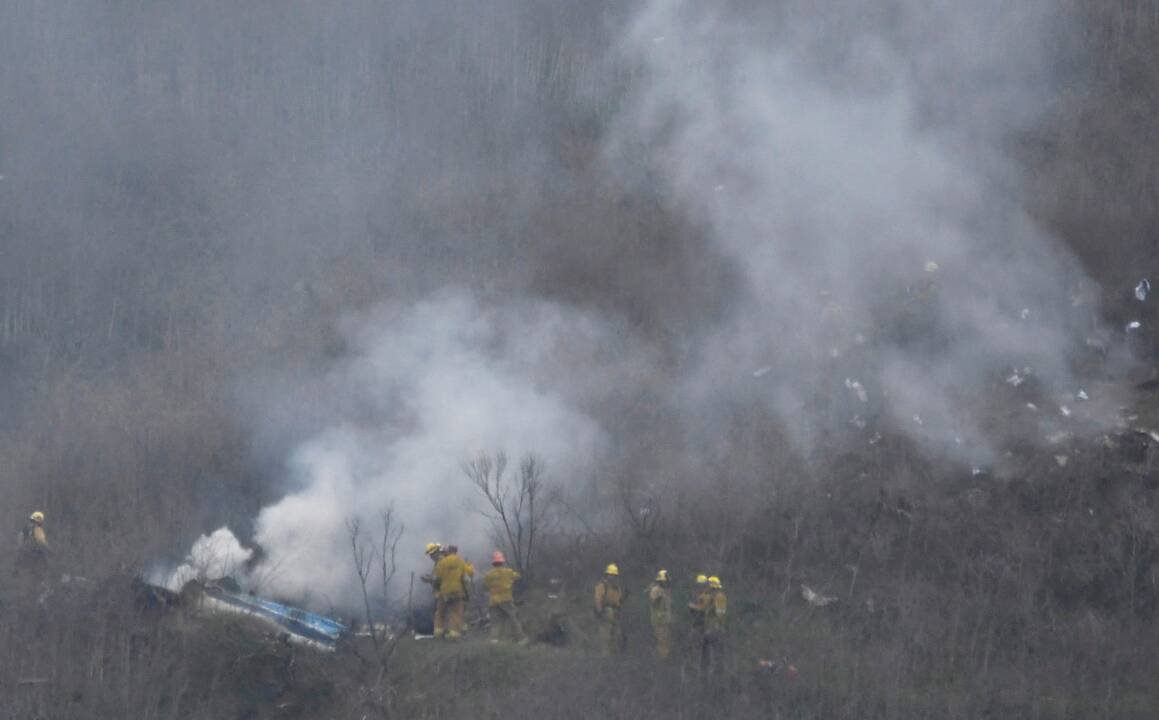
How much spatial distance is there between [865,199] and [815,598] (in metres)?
8.64

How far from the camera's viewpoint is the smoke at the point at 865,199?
57.3 feet

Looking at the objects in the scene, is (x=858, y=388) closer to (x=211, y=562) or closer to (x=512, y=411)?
(x=512, y=411)

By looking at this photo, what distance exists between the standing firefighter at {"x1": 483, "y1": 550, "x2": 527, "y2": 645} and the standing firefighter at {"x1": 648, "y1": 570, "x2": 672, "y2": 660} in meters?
1.42

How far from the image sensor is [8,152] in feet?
90.3

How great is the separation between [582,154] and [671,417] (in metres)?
9.77

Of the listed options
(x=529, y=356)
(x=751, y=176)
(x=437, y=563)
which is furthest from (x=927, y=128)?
(x=437, y=563)

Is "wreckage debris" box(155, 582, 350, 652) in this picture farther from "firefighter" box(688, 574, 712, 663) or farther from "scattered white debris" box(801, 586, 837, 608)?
"scattered white debris" box(801, 586, 837, 608)

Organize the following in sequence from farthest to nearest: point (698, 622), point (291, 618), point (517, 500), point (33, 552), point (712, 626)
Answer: point (517, 500) → point (33, 552) → point (291, 618) → point (698, 622) → point (712, 626)

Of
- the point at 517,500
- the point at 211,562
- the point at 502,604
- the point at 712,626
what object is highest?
the point at 517,500

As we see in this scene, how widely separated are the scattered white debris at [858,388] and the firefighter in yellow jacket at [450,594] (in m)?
6.75

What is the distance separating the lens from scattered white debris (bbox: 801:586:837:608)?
1398cm

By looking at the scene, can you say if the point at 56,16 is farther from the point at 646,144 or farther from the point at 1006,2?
the point at 1006,2

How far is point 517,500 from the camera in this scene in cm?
1582

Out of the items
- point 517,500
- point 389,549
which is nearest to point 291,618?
point 389,549
